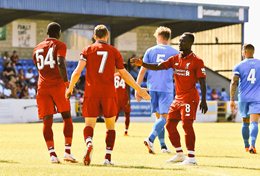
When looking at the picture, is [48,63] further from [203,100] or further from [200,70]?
[203,100]

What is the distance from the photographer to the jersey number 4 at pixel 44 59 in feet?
42.9

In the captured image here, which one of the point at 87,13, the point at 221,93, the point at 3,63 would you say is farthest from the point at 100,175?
the point at 221,93

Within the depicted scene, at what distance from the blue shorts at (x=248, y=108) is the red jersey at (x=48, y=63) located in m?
5.03

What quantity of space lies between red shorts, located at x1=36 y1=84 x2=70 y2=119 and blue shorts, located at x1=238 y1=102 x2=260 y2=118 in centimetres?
493

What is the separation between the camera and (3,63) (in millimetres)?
40938

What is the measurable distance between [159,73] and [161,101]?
601 millimetres

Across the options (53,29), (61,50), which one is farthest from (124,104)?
(61,50)

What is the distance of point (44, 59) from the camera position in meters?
13.1

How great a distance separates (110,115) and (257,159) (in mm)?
3568

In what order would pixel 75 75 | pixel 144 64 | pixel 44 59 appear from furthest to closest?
pixel 144 64 < pixel 44 59 < pixel 75 75

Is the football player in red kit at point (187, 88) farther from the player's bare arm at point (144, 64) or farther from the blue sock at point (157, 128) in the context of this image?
the blue sock at point (157, 128)

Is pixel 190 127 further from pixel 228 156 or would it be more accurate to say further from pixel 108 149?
pixel 228 156

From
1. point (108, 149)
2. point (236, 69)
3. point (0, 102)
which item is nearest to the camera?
point (108, 149)

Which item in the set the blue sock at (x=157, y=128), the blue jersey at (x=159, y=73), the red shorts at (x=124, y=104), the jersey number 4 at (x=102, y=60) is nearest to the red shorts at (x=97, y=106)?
the jersey number 4 at (x=102, y=60)
